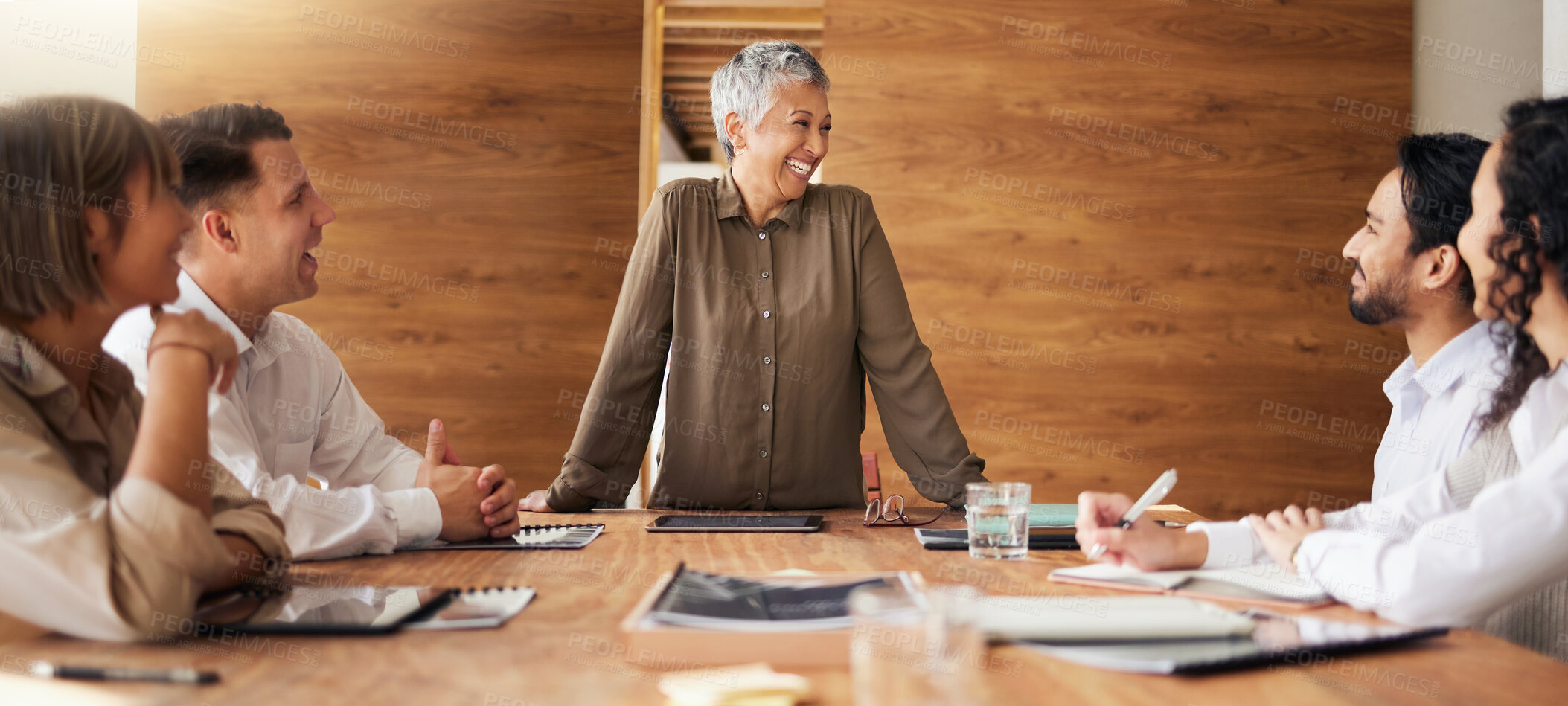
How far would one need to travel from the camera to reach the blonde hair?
3.10 ft

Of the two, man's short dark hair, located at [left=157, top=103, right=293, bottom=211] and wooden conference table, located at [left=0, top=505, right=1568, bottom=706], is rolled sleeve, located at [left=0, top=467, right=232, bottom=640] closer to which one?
wooden conference table, located at [left=0, top=505, right=1568, bottom=706]

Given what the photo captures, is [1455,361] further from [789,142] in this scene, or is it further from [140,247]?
[140,247]

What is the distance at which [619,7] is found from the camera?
143 inches

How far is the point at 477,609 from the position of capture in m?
0.97

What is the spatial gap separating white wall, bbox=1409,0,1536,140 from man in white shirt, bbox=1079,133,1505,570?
1889mm

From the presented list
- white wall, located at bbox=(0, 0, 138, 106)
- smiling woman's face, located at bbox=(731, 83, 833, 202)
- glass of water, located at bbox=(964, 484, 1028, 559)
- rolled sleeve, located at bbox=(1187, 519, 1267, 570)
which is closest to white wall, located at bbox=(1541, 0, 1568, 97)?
smiling woman's face, located at bbox=(731, 83, 833, 202)

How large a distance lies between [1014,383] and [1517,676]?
109 inches

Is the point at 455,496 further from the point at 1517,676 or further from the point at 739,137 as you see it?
the point at 1517,676

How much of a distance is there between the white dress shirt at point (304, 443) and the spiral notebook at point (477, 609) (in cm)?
38

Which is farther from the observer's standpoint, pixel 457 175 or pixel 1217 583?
pixel 457 175

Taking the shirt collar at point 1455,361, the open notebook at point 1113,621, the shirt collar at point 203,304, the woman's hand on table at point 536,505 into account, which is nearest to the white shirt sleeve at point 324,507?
the shirt collar at point 203,304

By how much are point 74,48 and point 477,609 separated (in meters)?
3.01

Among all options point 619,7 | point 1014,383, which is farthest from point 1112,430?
point 619,7

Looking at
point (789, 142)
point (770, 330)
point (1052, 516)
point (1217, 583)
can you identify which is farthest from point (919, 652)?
point (789, 142)
